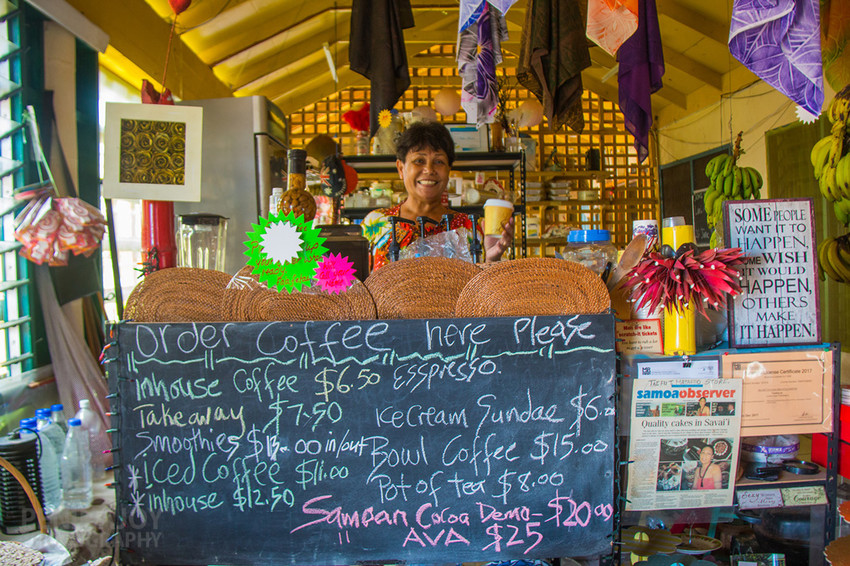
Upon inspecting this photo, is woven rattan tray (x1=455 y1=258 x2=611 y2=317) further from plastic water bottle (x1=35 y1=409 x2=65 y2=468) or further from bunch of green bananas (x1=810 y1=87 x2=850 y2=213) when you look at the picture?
bunch of green bananas (x1=810 y1=87 x2=850 y2=213)

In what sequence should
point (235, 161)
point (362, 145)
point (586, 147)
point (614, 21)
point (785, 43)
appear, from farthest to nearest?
point (586, 147), point (362, 145), point (235, 161), point (614, 21), point (785, 43)

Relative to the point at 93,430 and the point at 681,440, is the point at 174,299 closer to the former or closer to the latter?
the point at 93,430

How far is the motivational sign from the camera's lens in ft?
4.81

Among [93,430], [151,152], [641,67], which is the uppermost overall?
[641,67]

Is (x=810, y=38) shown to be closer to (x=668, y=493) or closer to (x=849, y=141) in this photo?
(x=849, y=141)

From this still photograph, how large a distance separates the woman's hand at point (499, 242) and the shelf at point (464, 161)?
9.78 feet

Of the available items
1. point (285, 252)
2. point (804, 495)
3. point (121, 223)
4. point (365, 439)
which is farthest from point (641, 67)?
point (121, 223)

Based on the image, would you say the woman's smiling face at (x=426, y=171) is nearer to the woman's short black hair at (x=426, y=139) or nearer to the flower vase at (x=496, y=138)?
the woman's short black hair at (x=426, y=139)

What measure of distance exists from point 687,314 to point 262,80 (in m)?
6.07

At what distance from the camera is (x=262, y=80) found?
21.2ft

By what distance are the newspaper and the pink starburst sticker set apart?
72 cm

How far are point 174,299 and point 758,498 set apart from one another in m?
1.47

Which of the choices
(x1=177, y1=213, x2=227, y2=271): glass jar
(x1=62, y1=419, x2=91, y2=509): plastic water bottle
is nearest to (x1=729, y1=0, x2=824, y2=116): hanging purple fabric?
(x1=177, y1=213, x2=227, y2=271): glass jar

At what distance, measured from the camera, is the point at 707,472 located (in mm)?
1409
